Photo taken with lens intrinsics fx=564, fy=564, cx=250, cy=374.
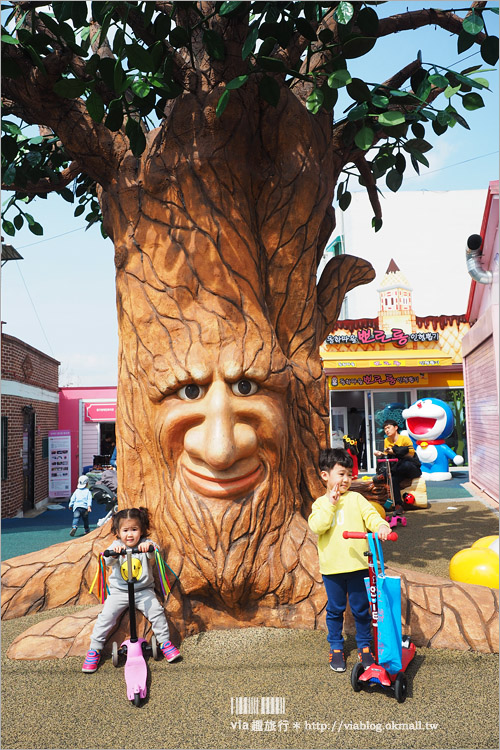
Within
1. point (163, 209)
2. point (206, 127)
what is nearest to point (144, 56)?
point (206, 127)

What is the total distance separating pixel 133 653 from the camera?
3.17 meters

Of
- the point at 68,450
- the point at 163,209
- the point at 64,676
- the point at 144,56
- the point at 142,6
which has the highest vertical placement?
the point at 142,6

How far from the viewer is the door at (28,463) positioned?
12.3 metres

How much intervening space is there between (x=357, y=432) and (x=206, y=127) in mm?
12500

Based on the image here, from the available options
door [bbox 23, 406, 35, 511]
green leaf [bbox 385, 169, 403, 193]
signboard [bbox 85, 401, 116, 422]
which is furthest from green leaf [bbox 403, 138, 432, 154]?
signboard [bbox 85, 401, 116, 422]

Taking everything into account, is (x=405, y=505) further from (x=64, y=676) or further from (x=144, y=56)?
(x=144, y=56)

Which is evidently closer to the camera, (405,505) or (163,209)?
(163,209)

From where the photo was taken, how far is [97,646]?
132 inches

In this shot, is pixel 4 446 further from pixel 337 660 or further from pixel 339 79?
pixel 339 79

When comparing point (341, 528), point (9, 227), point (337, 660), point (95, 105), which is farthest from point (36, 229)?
point (337, 660)

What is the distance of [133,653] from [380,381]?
12635mm

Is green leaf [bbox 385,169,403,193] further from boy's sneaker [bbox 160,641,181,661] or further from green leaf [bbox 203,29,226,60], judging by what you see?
boy's sneaker [bbox 160,641,181,661]

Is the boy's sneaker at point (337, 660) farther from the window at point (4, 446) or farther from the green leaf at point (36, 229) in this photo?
the window at point (4, 446)

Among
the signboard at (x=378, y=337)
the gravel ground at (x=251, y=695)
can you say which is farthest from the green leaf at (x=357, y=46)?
the signboard at (x=378, y=337)
